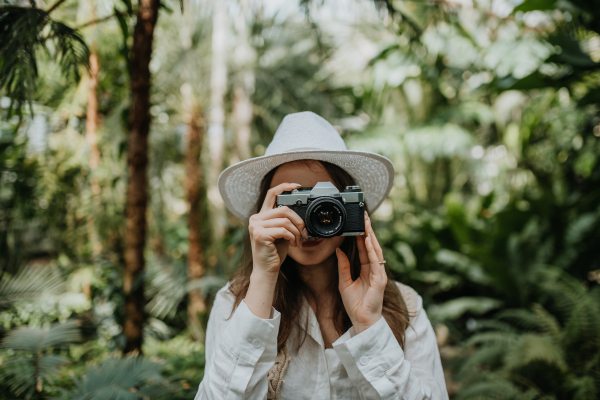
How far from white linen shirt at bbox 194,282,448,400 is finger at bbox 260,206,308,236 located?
0.77 ft

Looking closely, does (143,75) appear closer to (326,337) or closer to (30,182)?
(326,337)

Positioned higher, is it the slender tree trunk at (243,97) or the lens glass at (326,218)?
the slender tree trunk at (243,97)

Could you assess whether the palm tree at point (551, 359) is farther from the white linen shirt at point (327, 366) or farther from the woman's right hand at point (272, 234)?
the woman's right hand at point (272, 234)

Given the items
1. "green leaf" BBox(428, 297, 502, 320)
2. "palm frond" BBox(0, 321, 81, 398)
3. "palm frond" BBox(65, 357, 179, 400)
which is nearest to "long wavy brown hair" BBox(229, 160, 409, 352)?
"palm frond" BBox(65, 357, 179, 400)

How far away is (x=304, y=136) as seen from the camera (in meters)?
1.07

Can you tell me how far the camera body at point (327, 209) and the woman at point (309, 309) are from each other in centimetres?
3

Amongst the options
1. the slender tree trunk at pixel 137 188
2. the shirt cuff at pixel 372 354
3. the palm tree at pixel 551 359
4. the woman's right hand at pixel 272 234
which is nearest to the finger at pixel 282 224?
the woman's right hand at pixel 272 234

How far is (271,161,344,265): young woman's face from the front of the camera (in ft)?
3.34

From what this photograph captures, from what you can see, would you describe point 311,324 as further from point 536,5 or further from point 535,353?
point 536,5

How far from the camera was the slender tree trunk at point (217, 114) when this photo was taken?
3.71 meters

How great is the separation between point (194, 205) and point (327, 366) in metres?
3.01

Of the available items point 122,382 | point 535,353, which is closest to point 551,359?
point 535,353

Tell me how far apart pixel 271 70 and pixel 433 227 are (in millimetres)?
3076

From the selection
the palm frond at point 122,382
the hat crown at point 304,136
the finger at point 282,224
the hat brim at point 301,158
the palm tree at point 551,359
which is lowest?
the palm tree at point 551,359
